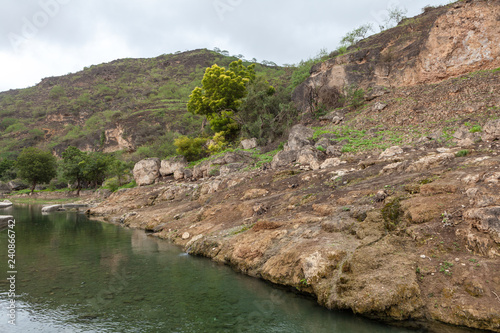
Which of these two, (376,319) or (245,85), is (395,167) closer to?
(376,319)

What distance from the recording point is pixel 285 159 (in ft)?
74.9

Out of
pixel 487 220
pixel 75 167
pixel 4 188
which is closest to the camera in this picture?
pixel 487 220

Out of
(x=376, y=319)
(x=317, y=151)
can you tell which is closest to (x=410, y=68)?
(x=317, y=151)

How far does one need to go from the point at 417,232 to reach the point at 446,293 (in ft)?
6.87

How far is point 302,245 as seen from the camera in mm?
10188

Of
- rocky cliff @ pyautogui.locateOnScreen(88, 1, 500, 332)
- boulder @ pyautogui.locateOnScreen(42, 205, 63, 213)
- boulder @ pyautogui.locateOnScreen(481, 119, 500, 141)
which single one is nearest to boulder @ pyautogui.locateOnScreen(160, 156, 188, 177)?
rocky cliff @ pyautogui.locateOnScreen(88, 1, 500, 332)

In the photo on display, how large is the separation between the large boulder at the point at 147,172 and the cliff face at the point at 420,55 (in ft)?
65.6

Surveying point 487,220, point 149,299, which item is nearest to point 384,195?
point 487,220

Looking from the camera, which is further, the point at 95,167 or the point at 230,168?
the point at 95,167

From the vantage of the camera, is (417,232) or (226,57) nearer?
(417,232)

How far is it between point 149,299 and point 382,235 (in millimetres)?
7496

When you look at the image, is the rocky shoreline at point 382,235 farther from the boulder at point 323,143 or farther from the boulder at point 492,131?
the boulder at point 323,143

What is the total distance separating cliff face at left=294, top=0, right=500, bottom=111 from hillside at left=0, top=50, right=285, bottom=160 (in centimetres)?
2147

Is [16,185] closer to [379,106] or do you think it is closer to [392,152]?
[379,106]
